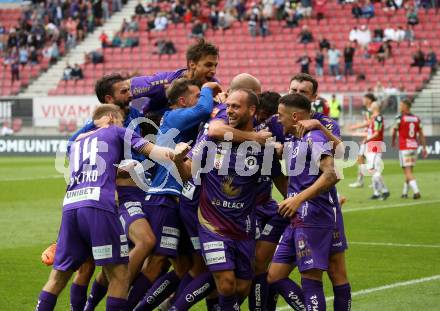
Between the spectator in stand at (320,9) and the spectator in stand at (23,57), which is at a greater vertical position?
the spectator in stand at (320,9)

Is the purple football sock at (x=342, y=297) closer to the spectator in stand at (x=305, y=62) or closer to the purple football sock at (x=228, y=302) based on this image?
the purple football sock at (x=228, y=302)

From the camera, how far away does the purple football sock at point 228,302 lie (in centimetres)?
820

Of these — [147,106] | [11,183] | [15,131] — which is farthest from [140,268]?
[15,131]

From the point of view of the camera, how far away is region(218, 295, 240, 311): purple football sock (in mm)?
8203

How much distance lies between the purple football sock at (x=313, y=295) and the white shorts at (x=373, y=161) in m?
13.4

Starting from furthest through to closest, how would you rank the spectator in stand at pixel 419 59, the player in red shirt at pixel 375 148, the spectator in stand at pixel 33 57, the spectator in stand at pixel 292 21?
the spectator in stand at pixel 33 57
the spectator in stand at pixel 292 21
the spectator in stand at pixel 419 59
the player in red shirt at pixel 375 148

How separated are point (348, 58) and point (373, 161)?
16.7 m

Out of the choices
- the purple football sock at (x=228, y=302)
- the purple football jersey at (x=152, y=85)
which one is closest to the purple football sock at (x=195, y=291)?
the purple football sock at (x=228, y=302)

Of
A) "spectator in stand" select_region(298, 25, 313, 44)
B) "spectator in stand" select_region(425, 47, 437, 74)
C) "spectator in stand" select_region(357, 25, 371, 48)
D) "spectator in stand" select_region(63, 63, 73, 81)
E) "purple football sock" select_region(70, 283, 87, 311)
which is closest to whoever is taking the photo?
"purple football sock" select_region(70, 283, 87, 311)

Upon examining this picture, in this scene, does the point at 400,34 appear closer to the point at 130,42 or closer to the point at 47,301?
the point at 130,42

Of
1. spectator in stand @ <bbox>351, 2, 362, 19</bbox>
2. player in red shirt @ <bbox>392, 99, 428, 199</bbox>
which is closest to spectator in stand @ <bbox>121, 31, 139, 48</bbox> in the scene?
spectator in stand @ <bbox>351, 2, 362, 19</bbox>

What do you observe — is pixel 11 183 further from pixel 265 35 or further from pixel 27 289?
pixel 265 35

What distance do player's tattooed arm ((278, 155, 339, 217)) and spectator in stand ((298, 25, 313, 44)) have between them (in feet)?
110

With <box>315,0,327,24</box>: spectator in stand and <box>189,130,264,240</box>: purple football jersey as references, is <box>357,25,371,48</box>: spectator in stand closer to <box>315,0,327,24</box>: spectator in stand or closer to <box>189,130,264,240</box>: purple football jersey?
<box>315,0,327,24</box>: spectator in stand
